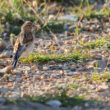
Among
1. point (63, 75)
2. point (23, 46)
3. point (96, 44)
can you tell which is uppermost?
point (23, 46)

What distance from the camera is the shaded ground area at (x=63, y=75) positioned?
420cm

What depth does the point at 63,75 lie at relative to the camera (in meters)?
5.63

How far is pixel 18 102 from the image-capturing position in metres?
4.06

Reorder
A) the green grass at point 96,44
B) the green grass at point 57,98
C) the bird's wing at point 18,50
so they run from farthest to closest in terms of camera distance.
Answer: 1. the green grass at point 96,44
2. the bird's wing at point 18,50
3. the green grass at point 57,98

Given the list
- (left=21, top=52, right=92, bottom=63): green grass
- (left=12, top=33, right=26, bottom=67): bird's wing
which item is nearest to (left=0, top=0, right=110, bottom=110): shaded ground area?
(left=21, top=52, right=92, bottom=63): green grass

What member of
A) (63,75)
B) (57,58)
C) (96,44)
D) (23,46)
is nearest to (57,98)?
(63,75)

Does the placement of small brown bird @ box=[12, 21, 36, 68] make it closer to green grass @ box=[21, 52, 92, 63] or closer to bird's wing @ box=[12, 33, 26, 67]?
bird's wing @ box=[12, 33, 26, 67]

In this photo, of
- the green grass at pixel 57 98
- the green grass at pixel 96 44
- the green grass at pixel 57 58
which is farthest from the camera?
the green grass at pixel 96 44

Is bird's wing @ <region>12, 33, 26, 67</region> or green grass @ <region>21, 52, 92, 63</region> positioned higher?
bird's wing @ <region>12, 33, 26, 67</region>

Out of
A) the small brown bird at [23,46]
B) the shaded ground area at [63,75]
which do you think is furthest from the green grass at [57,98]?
the small brown bird at [23,46]

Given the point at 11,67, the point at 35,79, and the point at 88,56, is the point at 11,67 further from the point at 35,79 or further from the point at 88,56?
the point at 88,56

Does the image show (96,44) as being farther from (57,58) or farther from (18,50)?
(18,50)

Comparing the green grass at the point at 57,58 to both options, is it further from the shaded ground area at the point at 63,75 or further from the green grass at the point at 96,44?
the green grass at the point at 96,44

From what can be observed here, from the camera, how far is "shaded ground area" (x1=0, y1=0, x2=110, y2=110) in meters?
4.20
